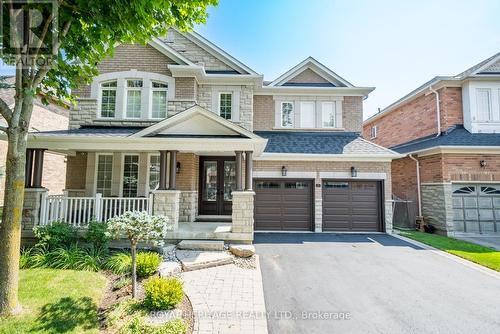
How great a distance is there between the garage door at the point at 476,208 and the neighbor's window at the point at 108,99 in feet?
49.4

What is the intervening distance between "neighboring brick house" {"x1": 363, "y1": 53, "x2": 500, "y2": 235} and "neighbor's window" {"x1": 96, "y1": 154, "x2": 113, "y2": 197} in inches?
525

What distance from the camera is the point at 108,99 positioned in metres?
10.1

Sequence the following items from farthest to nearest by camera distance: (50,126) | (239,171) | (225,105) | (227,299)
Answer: (50,126)
(225,105)
(239,171)
(227,299)

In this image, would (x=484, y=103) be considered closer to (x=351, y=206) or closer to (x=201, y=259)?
(x=351, y=206)

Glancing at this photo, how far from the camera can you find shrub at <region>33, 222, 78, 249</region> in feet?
21.6

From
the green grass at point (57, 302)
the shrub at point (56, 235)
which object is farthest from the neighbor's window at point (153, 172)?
the green grass at point (57, 302)

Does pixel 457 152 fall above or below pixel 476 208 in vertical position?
above

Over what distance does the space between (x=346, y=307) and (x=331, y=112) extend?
9833 millimetres

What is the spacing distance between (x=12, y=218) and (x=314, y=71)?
12848 mm

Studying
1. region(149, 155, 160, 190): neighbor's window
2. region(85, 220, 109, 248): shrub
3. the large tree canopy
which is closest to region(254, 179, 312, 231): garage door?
region(149, 155, 160, 190): neighbor's window

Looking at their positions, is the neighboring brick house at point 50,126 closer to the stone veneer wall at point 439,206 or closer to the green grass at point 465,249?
the green grass at point 465,249

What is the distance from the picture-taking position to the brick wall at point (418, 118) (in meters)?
11.9

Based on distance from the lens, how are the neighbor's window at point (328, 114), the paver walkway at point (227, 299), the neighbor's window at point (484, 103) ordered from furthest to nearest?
the neighbor's window at point (328, 114), the neighbor's window at point (484, 103), the paver walkway at point (227, 299)

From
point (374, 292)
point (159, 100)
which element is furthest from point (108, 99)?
point (374, 292)
